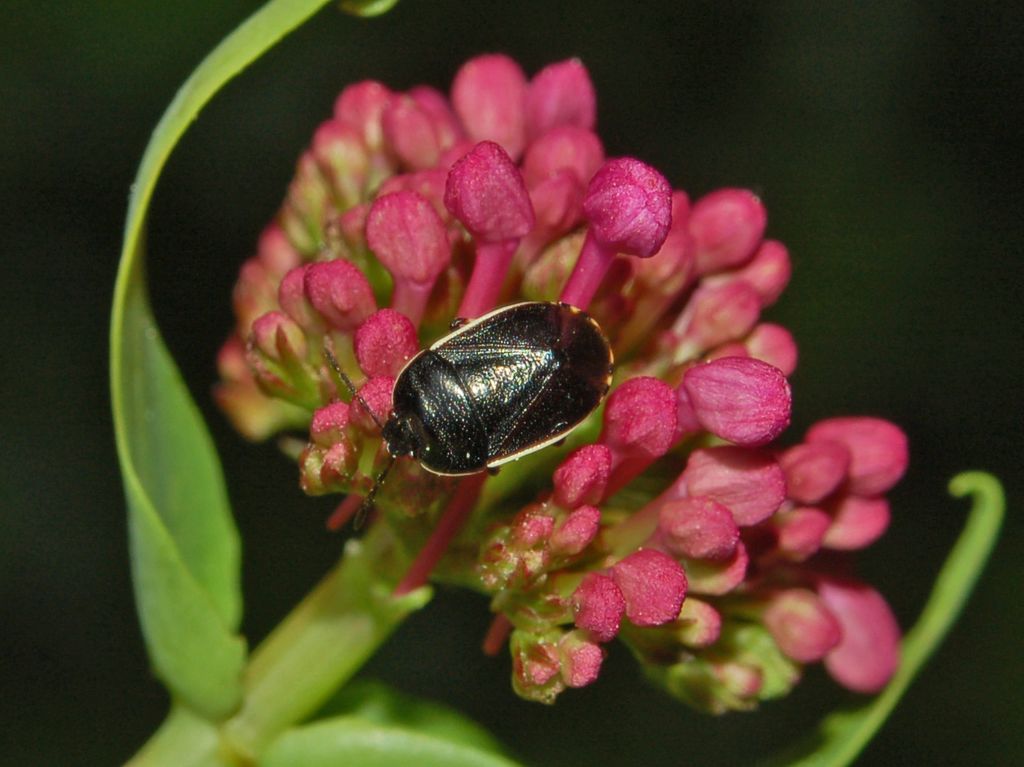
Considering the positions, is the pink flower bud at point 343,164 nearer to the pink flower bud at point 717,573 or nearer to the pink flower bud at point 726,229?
the pink flower bud at point 726,229

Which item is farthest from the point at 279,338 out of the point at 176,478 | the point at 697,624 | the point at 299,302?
the point at 697,624

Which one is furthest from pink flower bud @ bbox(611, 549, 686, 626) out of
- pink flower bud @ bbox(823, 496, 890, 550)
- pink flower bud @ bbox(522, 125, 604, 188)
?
pink flower bud @ bbox(522, 125, 604, 188)

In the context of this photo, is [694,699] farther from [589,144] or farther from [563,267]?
[589,144]

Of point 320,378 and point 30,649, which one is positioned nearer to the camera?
point 320,378

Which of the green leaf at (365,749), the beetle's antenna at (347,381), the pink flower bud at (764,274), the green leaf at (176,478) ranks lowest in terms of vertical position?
the green leaf at (365,749)

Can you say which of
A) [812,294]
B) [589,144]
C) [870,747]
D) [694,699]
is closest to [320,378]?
[589,144]

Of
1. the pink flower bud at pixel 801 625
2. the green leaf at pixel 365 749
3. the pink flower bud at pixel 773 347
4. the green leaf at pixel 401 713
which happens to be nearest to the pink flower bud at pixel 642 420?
the pink flower bud at pixel 773 347
